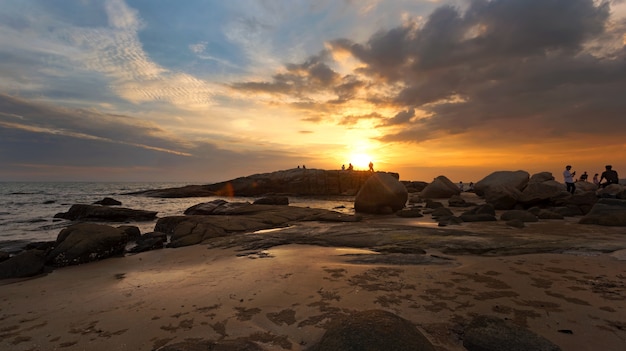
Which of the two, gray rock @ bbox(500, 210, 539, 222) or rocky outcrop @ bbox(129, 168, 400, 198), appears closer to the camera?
gray rock @ bbox(500, 210, 539, 222)

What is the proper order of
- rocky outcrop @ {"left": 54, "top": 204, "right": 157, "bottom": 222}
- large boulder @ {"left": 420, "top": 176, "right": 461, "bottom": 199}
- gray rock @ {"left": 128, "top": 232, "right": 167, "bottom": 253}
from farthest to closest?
large boulder @ {"left": 420, "top": 176, "right": 461, "bottom": 199}
rocky outcrop @ {"left": 54, "top": 204, "right": 157, "bottom": 222}
gray rock @ {"left": 128, "top": 232, "right": 167, "bottom": 253}

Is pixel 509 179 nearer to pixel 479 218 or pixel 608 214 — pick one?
pixel 479 218

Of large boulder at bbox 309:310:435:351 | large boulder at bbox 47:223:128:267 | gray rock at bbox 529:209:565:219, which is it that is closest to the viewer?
large boulder at bbox 309:310:435:351

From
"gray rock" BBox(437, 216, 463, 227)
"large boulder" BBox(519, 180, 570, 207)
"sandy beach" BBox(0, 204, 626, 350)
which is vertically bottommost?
"sandy beach" BBox(0, 204, 626, 350)

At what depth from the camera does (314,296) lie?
4.63m

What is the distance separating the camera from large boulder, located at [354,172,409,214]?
17.3 meters

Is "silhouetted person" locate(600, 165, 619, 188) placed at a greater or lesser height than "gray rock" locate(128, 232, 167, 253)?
greater

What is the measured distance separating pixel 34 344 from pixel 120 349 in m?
1.18

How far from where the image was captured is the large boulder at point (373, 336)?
9.43ft

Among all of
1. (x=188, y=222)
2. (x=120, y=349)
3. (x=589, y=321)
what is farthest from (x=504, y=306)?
(x=188, y=222)

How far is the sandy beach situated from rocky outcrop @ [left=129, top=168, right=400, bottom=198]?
138 feet

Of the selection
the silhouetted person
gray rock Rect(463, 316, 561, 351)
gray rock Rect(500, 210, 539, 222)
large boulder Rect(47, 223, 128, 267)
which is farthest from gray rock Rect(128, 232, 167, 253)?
the silhouetted person

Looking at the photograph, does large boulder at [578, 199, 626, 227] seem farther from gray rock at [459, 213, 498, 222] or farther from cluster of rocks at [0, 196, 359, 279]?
cluster of rocks at [0, 196, 359, 279]

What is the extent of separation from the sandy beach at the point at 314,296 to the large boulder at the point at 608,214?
3.72 meters
